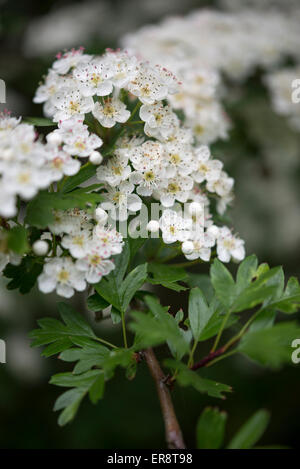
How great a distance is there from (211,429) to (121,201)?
0.70m

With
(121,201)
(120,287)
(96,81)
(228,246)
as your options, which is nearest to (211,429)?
(120,287)

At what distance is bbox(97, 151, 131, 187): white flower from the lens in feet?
5.08

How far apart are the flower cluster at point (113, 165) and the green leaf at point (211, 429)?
1.56 feet

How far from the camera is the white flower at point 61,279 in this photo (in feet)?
4.59

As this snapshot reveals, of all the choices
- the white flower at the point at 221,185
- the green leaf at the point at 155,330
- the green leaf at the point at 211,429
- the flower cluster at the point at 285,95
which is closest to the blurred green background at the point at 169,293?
the flower cluster at the point at 285,95

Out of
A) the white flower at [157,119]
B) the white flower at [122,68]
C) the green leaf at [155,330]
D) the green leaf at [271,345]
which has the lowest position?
the green leaf at [271,345]

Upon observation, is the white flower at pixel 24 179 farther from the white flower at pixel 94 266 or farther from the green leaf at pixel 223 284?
the green leaf at pixel 223 284

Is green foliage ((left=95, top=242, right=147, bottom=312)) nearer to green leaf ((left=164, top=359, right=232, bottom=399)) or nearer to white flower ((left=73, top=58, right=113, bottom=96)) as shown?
green leaf ((left=164, top=359, right=232, bottom=399))

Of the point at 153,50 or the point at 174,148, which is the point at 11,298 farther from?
the point at 174,148

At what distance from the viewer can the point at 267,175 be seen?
316 centimetres

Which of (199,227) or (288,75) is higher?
(288,75)

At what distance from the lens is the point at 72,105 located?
62.6 inches

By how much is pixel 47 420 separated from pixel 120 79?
2.82m
